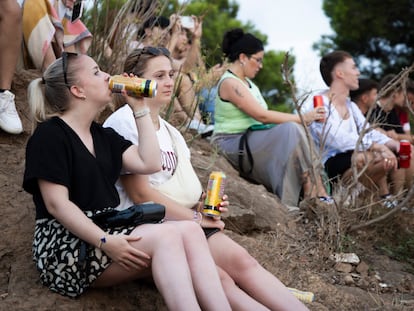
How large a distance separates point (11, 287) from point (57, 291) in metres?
0.29

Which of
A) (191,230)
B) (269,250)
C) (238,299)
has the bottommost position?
(269,250)

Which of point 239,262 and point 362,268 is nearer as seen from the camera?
point 239,262

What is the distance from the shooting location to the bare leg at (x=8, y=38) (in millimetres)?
4574

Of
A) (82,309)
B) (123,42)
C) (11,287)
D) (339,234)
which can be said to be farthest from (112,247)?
(123,42)

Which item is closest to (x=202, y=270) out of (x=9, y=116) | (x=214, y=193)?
(x=214, y=193)

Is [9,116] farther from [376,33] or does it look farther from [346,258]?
[376,33]

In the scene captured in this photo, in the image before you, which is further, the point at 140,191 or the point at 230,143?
the point at 230,143

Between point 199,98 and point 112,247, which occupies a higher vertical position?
point 199,98

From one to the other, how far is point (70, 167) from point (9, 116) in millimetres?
1519

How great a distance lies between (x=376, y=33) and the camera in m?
13.2

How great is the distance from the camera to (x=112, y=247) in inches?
124

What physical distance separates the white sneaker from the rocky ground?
120 millimetres

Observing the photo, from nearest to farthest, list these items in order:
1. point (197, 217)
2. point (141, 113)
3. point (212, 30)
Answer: point (141, 113) → point (197, 217) → point (212, 30)

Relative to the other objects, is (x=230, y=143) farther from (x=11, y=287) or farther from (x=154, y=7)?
(x=11, y=287)
